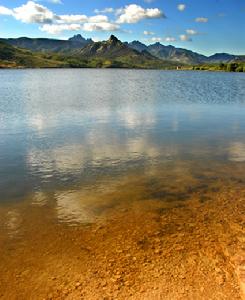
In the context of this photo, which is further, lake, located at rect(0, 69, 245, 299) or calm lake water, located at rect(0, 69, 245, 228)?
calm lake water, located at rect(0, 69, 245, 228)

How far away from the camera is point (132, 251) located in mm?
15836

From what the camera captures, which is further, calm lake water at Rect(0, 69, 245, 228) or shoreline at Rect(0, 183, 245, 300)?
calm lake water at Rect(0, 69, 245, 228)

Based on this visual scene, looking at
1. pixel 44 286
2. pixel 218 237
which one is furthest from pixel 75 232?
pixel 218 237

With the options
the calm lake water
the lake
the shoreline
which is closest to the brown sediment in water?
the shoreline

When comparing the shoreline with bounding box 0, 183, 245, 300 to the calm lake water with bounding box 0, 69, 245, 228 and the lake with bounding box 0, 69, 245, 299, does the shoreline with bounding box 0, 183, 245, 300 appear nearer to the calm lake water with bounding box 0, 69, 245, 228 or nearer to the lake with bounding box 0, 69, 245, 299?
the lake with bounding box 0, 69, 245, 299

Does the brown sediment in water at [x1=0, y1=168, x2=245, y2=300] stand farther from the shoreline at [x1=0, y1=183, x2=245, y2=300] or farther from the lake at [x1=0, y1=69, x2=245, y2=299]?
the lake at [x1=0, y1=69, x2=245, y2=299]

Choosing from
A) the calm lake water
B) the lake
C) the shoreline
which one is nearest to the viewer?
the shoreline

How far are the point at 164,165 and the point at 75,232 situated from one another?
13250mm

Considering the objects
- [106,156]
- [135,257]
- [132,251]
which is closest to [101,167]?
[106,156]

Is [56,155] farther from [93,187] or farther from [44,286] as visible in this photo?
[44,286]

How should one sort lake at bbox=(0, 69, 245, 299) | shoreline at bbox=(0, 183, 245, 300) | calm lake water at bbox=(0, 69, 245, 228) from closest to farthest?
1. shoreline at bbox=(0, 183, 245, 300)
2. lake at bbox=(0, 69, 245, 299)
3. calm lake water at bbox=(0, 69, 245, 228)

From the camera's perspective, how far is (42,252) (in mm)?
15711

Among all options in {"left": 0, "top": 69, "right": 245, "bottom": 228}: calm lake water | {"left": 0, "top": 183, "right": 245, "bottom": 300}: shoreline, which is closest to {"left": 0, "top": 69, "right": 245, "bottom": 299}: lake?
{"left": 0, "top": 69, "right": 245, "bottom": 228}: calm lake water

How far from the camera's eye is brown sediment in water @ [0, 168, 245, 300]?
13.1 metres
